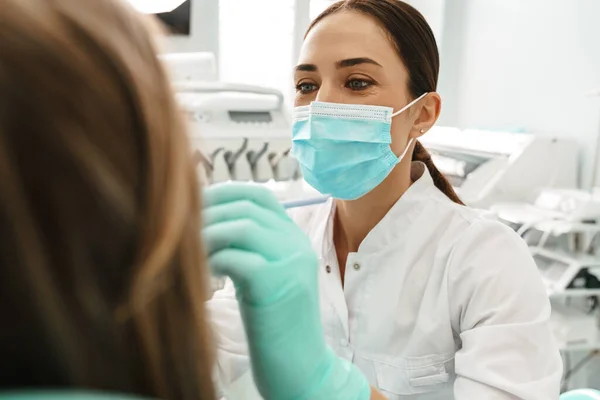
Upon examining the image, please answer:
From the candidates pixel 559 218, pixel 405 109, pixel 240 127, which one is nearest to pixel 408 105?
pixel 405 109

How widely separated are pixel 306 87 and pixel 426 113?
0.94ft

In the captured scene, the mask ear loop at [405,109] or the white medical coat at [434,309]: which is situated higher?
the mask ear loop at [405,109]

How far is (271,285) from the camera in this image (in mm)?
557

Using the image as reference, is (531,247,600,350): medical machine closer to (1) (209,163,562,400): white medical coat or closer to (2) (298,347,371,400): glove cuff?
(1) (209,163,562,400): white medical coat

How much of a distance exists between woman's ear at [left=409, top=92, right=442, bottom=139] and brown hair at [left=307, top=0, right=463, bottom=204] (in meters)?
0.02

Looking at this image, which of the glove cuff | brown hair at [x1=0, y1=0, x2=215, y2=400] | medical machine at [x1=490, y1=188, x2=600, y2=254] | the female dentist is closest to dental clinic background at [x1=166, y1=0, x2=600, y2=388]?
medical machine at [x1=490, y1=188, x2=600, y2=254]

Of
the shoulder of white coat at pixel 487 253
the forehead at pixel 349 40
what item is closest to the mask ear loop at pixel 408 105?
the forehead at pixel 349 40

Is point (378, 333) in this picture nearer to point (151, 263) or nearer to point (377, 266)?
point (377, 266)

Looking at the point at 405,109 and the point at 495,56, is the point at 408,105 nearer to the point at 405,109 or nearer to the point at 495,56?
the point at 405,109

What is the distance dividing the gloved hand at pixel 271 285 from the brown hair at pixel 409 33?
66 centimetres

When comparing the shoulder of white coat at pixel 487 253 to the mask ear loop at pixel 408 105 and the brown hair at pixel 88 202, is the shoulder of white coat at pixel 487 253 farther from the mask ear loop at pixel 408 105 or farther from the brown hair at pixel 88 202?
the brown hair at pixel 88 202

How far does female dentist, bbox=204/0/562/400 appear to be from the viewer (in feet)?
2.95

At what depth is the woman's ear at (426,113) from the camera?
48.1 inches

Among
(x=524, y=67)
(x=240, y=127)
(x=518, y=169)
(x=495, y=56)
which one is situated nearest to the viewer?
(x=240, y=127)
